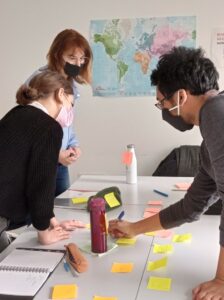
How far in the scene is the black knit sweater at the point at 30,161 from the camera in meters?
1.57

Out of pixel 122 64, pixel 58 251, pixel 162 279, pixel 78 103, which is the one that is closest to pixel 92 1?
pixel 122 64

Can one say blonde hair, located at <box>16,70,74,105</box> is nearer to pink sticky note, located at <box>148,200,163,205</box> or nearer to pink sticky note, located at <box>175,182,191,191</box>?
pink sticky note, located at <box>148,200,163,205</box>

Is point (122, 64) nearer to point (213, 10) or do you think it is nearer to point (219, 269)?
point (213, 10)

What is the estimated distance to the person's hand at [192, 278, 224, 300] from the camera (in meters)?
1.18

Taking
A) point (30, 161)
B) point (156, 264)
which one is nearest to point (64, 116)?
point (30, 161)

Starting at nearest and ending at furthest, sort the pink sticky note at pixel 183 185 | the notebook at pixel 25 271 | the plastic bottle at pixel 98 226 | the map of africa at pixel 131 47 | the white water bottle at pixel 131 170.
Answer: the notebook at pixel 25 271 → the plastic bottle at pixel 98 226 → the pink sticky note at pixel 183 185 → the white water bottle at pixel 131 170 → the map of africa at pixel 131 47

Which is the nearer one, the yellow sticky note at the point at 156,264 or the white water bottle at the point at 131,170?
the yellow sticky note at the point at 156,264

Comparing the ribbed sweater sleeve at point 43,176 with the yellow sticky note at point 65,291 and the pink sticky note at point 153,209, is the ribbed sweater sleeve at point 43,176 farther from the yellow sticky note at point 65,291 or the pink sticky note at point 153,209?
the pink sticky note at point 153,209

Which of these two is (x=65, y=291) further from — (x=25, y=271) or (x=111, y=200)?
(x=111, y=200)

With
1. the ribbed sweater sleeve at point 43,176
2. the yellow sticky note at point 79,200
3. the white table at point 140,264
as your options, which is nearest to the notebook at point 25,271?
the white table at point 140,264

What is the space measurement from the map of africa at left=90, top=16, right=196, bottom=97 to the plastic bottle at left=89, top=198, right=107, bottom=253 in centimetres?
221

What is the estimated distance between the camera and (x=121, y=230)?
5.46ft

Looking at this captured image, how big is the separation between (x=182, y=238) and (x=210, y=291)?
0.46 meters

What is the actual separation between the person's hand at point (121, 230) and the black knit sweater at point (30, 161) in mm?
263
